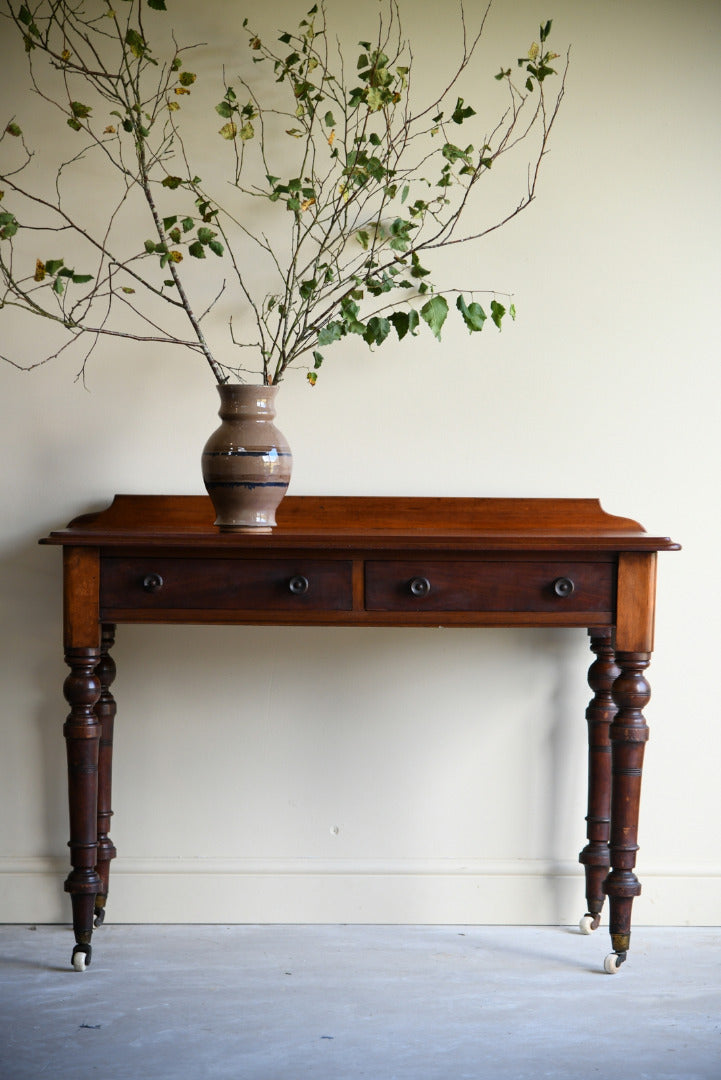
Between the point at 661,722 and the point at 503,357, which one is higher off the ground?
the point at 503,357

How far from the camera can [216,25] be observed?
8.25 feet

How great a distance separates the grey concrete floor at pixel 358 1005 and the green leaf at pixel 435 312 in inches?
53.8

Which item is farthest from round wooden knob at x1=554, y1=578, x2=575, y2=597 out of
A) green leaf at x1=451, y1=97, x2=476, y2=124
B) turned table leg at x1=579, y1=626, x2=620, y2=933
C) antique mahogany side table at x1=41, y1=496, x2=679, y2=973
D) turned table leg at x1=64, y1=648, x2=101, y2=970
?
green leaf at x1=451, y1=97, x2=476, y2=124

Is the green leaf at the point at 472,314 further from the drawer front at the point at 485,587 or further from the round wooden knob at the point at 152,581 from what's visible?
the round wooden knob at the point at 152,581

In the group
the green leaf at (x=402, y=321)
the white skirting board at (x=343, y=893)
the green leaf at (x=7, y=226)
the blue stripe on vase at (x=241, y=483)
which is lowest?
the white skirting board at (x=343, y=893)

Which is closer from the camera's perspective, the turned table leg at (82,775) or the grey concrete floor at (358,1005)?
the grey concrete floor at (358,1005)

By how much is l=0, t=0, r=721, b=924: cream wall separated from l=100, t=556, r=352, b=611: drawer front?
0.45 m

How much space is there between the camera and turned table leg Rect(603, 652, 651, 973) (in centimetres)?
212

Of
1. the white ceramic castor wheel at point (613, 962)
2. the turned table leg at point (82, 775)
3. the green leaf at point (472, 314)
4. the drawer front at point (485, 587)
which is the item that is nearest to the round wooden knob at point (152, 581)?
the turned table leg at point (82, 775)

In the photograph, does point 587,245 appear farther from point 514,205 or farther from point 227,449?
point 227,449

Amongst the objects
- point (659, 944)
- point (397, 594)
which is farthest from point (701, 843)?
point (397, 594)

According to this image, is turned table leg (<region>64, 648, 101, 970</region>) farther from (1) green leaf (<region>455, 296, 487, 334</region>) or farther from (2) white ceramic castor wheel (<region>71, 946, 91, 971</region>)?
(1) green leaf (<region>455, 296, 487, 334</region>)

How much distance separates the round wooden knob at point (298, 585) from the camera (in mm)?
2113

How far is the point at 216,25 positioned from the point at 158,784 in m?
1.79
